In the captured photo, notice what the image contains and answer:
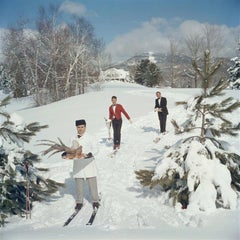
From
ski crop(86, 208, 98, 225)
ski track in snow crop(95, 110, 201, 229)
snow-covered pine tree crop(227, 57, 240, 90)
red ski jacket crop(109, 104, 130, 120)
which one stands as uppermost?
snow-covered pine tree crop(227, 57, 240, 90)

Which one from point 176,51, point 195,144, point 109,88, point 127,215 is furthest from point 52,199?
point 176,51

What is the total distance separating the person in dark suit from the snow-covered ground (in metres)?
0.05

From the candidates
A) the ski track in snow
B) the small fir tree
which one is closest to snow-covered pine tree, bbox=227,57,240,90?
the small fir tree

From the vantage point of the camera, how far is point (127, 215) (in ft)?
9.34

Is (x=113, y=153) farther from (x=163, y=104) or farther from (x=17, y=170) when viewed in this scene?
(x=17, y=170)

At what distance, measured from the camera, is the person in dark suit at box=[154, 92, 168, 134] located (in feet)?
11.2

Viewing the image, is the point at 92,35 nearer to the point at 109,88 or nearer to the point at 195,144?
the point at 109,88

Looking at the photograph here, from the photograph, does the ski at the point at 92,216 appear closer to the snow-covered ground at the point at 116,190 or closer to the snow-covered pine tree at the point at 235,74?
the snow-covered ground at the point at 116,190

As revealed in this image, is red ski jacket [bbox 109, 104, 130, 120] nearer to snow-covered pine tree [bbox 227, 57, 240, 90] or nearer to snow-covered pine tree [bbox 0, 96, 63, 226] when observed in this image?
snow-covered pine tree [bbox 0, 96, 63, 226]

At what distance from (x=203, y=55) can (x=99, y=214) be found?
4.86 ft

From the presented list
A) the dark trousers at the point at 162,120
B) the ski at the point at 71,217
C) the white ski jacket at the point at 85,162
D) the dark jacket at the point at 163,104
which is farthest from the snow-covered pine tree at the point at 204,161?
the ski at the point at 71,217

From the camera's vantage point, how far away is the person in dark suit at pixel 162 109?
134 inches

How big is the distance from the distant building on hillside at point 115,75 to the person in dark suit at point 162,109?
0.41 meters

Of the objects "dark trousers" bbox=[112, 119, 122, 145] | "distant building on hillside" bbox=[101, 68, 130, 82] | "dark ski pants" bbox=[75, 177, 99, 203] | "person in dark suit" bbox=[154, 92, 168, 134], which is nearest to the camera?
"distant building on hillside" bbox=[101, 68, 130, 82]
